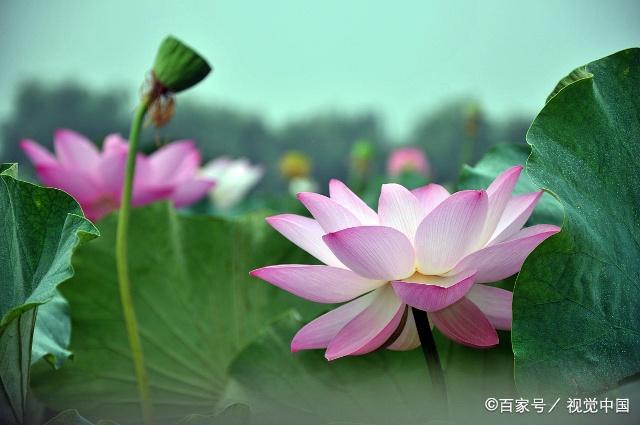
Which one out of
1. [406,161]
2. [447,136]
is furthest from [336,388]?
[447,136]

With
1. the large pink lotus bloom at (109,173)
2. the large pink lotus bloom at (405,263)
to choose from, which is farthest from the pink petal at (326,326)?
the large pink lotus bloom at (109,173)

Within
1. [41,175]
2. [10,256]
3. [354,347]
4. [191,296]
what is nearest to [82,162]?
[41,175]

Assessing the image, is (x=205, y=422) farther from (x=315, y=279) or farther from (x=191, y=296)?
(x=191, y=296)

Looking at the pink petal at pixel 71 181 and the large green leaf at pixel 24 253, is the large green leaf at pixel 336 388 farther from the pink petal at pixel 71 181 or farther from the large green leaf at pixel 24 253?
the pink petal at pixel 71 181

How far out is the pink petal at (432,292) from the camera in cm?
29

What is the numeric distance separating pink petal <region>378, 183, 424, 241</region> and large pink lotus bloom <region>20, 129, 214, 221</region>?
39 centimetres

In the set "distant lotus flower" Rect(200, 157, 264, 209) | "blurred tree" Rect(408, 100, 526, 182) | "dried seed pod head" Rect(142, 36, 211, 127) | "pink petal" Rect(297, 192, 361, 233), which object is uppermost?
"dried seed pod head" Rect(142, 36, 211, 127)

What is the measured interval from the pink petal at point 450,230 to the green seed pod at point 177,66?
184 mm

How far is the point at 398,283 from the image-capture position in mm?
288

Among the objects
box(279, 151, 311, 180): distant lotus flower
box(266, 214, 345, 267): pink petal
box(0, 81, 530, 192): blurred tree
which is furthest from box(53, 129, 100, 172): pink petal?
box(0, 81, 530, 192): blurred tree

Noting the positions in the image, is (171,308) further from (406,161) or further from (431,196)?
(406,161)

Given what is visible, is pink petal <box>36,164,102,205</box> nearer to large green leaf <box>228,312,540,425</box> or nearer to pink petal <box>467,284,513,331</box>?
large green leaf <box>228,312,540,425</box>

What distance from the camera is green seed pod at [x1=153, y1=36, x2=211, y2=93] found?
42 centimetres

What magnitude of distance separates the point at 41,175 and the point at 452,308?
454mm
